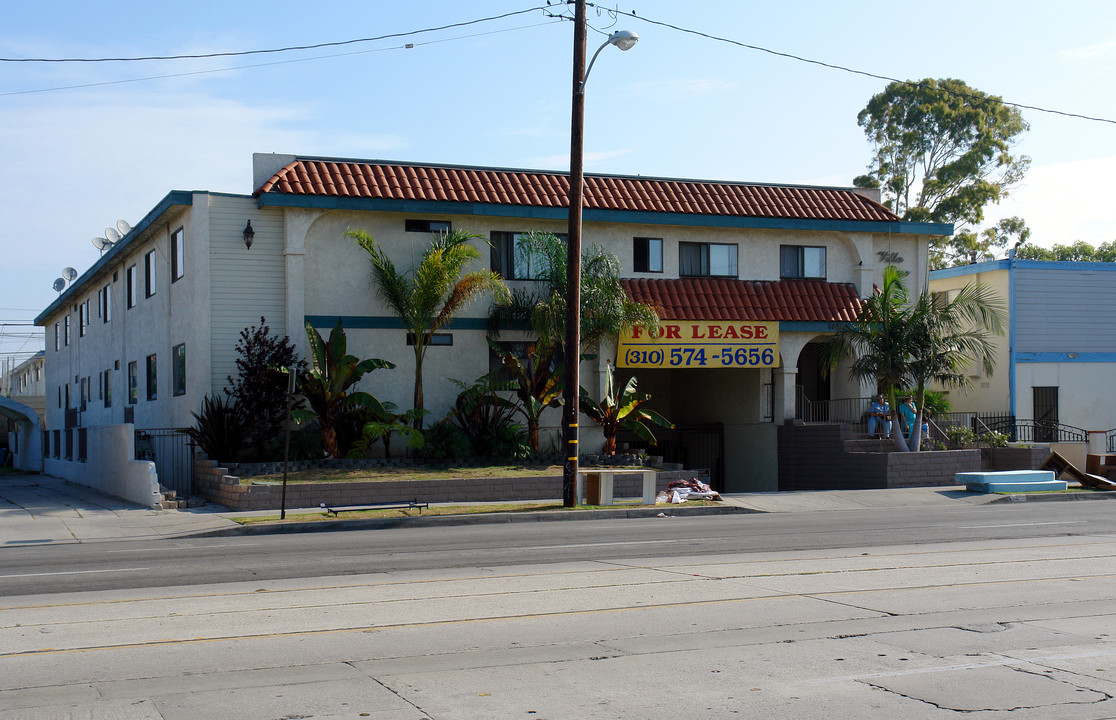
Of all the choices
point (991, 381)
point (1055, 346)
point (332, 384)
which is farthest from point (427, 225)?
point (1055, 346)

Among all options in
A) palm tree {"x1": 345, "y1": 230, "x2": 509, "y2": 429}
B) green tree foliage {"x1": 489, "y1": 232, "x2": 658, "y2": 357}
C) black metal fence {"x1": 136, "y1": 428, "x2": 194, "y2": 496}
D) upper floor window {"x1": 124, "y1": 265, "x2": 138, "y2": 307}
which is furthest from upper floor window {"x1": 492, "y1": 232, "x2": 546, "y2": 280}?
upper floor window {"x1": 124, "y1": 265, "x2": 138, "y2": 307}

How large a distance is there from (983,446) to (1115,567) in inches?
715

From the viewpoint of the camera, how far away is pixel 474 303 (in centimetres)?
2736

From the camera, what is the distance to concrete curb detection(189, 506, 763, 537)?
59.6 feet

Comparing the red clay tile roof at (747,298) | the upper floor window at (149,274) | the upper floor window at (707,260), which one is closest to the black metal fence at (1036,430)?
the red clay tile roof at (747,298)

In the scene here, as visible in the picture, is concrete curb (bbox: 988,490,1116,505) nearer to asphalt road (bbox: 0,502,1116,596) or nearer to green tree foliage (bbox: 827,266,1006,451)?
asphalt road (bbox: 0,502,1116,596)

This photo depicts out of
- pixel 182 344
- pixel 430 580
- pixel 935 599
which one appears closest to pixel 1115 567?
pixel 935 599

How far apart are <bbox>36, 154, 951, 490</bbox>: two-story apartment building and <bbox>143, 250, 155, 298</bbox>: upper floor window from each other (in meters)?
0.09

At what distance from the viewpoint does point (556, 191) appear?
2836 cm

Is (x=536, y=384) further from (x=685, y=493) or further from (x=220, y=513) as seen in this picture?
(x=220, y=513)

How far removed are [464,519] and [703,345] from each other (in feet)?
37.2

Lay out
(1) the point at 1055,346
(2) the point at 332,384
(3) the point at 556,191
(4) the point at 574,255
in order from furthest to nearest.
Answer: (1) the point at 1055,346
(3) the point at 556,191
(2) the point at 332,384
(4) the point at 574,255

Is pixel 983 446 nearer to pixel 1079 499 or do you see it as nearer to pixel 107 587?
pixel 1079 499

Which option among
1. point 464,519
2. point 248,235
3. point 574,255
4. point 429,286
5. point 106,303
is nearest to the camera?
point 464,519
